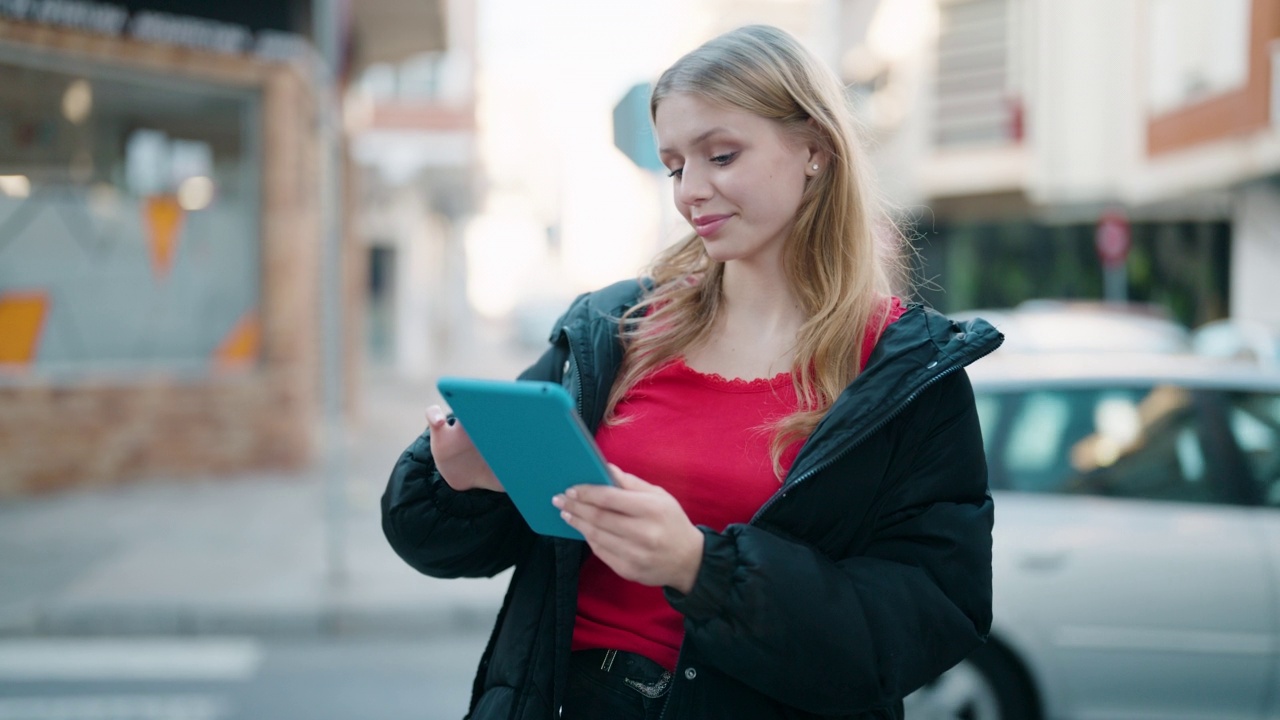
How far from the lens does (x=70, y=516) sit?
343 inches

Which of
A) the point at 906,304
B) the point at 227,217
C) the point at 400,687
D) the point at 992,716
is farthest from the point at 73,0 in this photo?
the point at 906,304

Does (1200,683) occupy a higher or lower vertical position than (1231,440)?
lower

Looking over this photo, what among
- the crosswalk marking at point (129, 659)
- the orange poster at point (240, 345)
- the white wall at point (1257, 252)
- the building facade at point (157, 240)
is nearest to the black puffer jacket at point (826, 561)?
the crosswalk marking at point (129, 659)

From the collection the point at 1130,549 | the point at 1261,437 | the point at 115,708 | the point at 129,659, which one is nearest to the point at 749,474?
the point at 1130,549

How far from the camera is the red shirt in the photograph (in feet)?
5.49

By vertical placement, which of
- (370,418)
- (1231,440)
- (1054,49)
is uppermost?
(1054,49)

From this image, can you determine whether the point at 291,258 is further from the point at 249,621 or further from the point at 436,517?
the point at 436,517

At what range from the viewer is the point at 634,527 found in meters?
1.38

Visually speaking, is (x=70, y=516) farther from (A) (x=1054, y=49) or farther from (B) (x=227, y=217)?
(A) (x=1054, y=49)

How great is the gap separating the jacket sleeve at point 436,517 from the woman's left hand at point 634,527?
391 millimetres

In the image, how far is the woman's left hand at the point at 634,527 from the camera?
4.54 feet

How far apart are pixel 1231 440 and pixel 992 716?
127cm

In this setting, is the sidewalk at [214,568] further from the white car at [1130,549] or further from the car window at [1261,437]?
the car window at [1261,437]

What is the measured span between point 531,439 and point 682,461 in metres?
0.34
